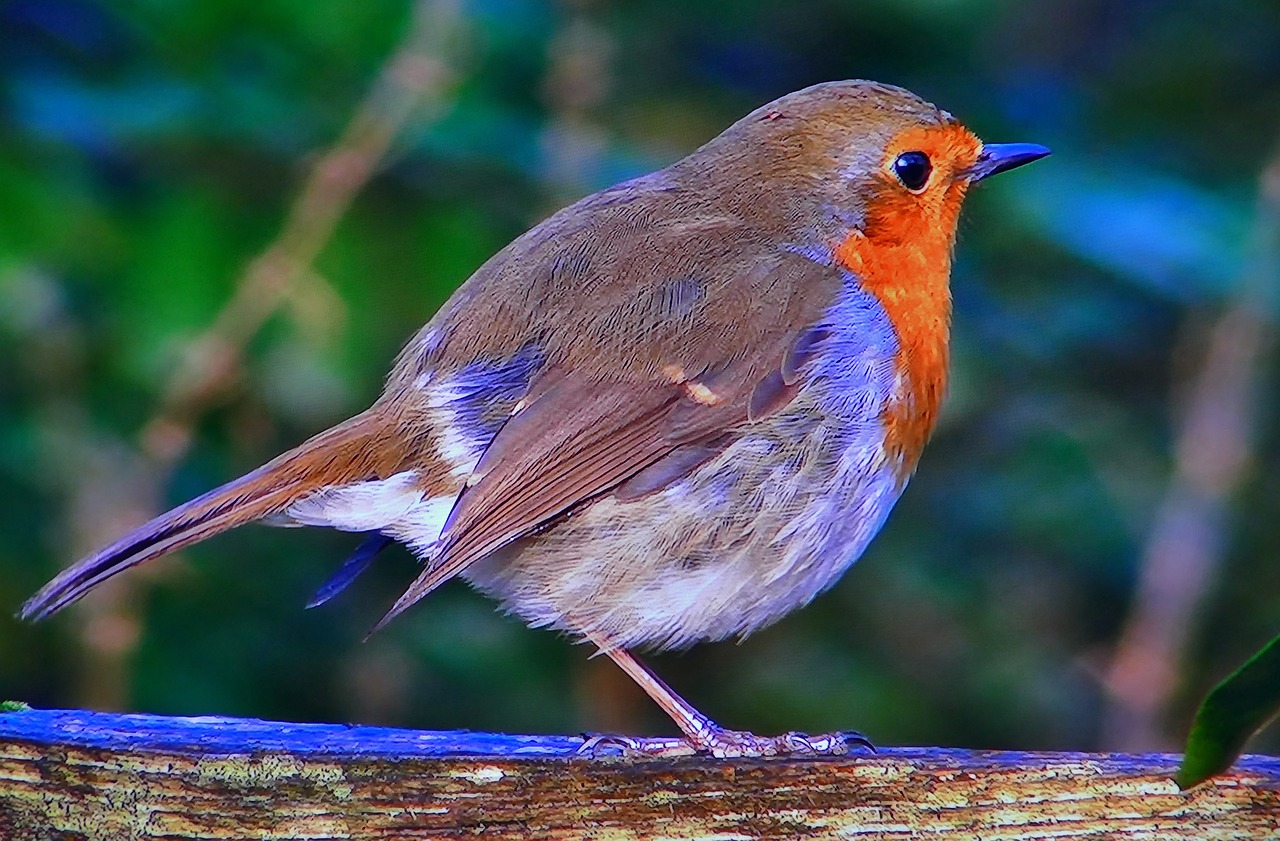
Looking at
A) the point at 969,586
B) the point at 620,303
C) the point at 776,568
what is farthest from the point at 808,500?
the point at 969,586

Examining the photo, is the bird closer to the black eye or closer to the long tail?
the long tail

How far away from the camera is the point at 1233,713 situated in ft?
4.35

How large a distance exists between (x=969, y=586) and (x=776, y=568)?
1843 mm

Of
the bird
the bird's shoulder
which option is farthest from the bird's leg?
the bird's shoulder

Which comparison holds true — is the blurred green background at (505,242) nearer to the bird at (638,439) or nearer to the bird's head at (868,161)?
the bird's head at (868,161)

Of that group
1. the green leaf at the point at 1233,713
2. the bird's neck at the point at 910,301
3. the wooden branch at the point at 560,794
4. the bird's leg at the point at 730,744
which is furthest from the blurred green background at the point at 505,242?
the green leaf at the point at 1233,713

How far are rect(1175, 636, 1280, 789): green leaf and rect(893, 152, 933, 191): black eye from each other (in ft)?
6.33

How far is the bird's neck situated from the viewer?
9.81 ft

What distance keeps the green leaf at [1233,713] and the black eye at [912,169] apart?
193 centimetres

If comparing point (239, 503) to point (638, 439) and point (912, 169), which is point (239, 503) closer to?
point (638, 439)

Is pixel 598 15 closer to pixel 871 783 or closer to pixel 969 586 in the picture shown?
pixel 969 586

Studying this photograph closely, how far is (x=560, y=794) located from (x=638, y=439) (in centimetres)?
102

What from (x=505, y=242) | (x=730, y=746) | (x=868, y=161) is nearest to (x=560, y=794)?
(x=730, y=746)

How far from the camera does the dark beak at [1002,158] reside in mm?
3203
